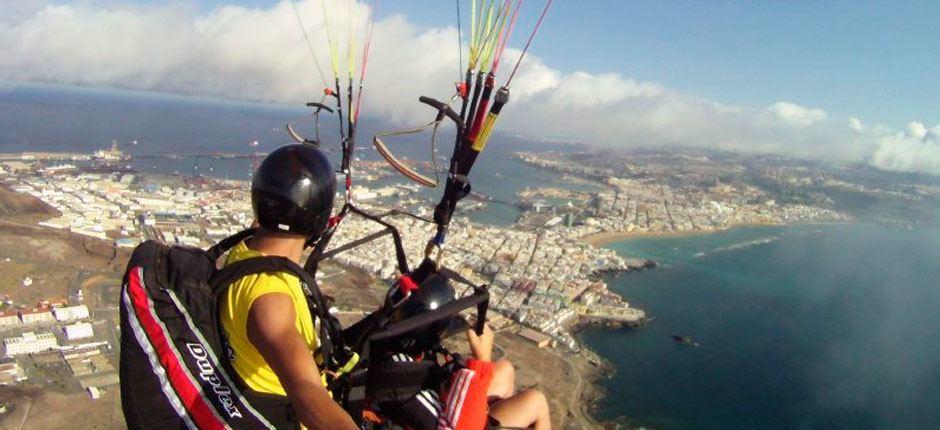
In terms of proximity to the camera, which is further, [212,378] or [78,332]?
[78,332]

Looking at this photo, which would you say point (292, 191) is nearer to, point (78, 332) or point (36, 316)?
point (78, 332)

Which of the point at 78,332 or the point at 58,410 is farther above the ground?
the point at 78,332

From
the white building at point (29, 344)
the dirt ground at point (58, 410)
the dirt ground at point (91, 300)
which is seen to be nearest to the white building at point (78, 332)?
the white building at point (29, 344)

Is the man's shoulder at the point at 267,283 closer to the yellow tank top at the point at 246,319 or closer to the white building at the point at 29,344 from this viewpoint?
the yellow tank top at the point at 246,319

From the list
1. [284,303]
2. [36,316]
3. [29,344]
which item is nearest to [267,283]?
[284,303]

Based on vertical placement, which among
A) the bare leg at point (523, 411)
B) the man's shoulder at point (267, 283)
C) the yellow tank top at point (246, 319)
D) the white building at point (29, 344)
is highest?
the man's shoulder at point (267, 283)

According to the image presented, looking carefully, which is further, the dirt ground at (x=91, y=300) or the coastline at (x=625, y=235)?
the coastline at (x=625, y=235)
